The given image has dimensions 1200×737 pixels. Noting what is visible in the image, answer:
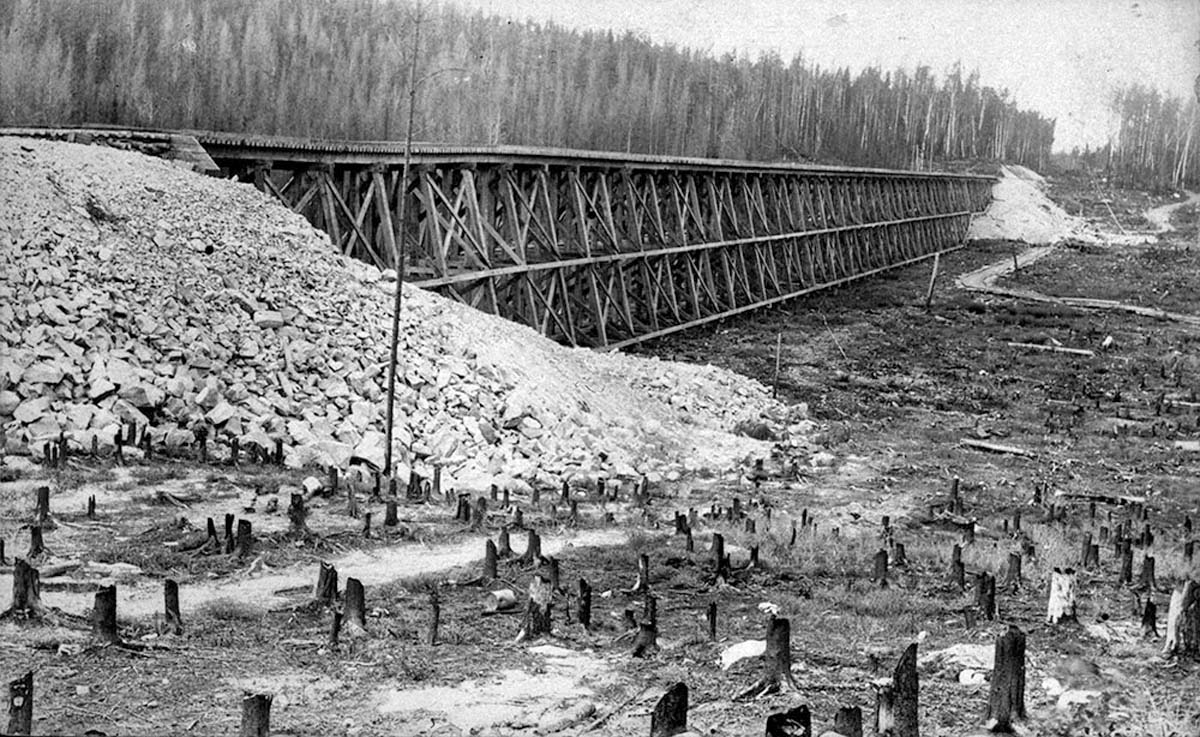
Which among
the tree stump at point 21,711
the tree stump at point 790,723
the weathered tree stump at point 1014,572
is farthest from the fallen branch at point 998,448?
the tree stump at point 21,711

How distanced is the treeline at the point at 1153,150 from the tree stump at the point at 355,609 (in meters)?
71.8

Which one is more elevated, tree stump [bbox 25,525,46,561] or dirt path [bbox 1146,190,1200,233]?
dirt path [bbox 1146,190,1200,233]

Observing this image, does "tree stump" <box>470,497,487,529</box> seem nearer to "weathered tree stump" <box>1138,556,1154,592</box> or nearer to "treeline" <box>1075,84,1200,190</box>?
"weathered tree stump" <box>1138,556,1154,592</box>

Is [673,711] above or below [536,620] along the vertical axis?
above

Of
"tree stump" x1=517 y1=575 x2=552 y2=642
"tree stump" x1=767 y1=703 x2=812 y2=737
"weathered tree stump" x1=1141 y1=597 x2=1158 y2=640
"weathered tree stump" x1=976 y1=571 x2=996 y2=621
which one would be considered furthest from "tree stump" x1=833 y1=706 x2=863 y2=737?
"weathered tree stump" x1=976 y1=571 x2=996 y2=621

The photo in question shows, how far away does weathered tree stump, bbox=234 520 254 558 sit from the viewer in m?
8.97

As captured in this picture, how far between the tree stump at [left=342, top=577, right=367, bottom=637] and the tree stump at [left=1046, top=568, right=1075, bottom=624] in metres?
4.24

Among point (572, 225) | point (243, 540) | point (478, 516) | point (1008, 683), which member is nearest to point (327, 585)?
point (243, 540)

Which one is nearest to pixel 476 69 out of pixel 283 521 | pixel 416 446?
pixel 416 446

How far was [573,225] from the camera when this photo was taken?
23.6m

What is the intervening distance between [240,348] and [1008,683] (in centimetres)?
999

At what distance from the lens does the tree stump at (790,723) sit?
4.14 meters

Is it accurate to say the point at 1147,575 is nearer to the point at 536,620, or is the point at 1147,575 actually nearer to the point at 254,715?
the point at 536,620

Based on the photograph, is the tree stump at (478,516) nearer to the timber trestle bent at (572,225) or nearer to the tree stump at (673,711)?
the timber trestle bent at (572,225)
